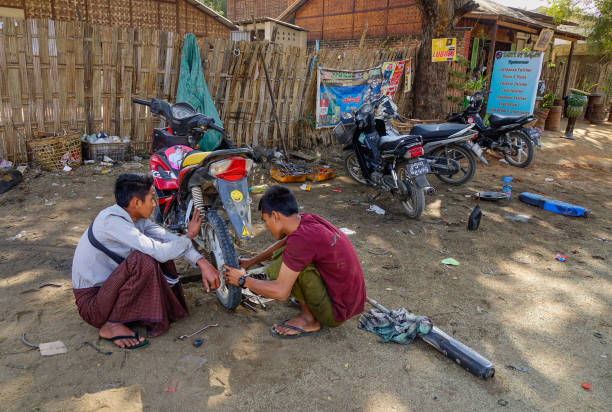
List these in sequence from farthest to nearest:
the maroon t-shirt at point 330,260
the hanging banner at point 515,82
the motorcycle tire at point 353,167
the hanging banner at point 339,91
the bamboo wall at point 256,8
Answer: the bamboo wall at point 256,8 → the hanging banner at point 515,82 → the hanging banner at point 339,91 → the motorcycle tire at point 353,167 → the maroon t-shirt at point 330,260

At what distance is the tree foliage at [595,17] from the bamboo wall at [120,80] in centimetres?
1150

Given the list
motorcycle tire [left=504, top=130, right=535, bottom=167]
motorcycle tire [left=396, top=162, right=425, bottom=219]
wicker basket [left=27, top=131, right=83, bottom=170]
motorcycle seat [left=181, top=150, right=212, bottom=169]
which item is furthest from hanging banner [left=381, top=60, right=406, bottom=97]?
motorcycle seat [left=181, top=150, right=212, bottom=169]

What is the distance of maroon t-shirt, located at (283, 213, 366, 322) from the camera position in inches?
94.7

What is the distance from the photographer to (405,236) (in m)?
4.62

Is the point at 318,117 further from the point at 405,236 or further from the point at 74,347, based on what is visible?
the point at 74,347

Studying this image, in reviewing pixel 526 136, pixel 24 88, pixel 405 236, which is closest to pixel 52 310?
pixel 405 236

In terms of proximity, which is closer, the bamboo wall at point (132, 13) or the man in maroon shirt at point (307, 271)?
the man in maroon shirt at point (307, 271)

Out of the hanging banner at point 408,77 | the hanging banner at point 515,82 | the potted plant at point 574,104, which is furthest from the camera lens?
the potted plant at point 574,104

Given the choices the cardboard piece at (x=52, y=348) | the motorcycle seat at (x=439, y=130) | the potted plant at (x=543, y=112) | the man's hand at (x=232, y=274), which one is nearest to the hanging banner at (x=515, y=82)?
the potted plant at (x=543, y=112)

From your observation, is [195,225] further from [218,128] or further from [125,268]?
[218,128]

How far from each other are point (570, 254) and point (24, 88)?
22.7ft

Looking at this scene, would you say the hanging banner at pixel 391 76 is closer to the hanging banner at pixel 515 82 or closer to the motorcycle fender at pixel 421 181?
the hanging banner at pixel 515 82

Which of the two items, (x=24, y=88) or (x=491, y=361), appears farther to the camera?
(x=24, y=88)

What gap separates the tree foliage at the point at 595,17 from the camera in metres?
14.3
